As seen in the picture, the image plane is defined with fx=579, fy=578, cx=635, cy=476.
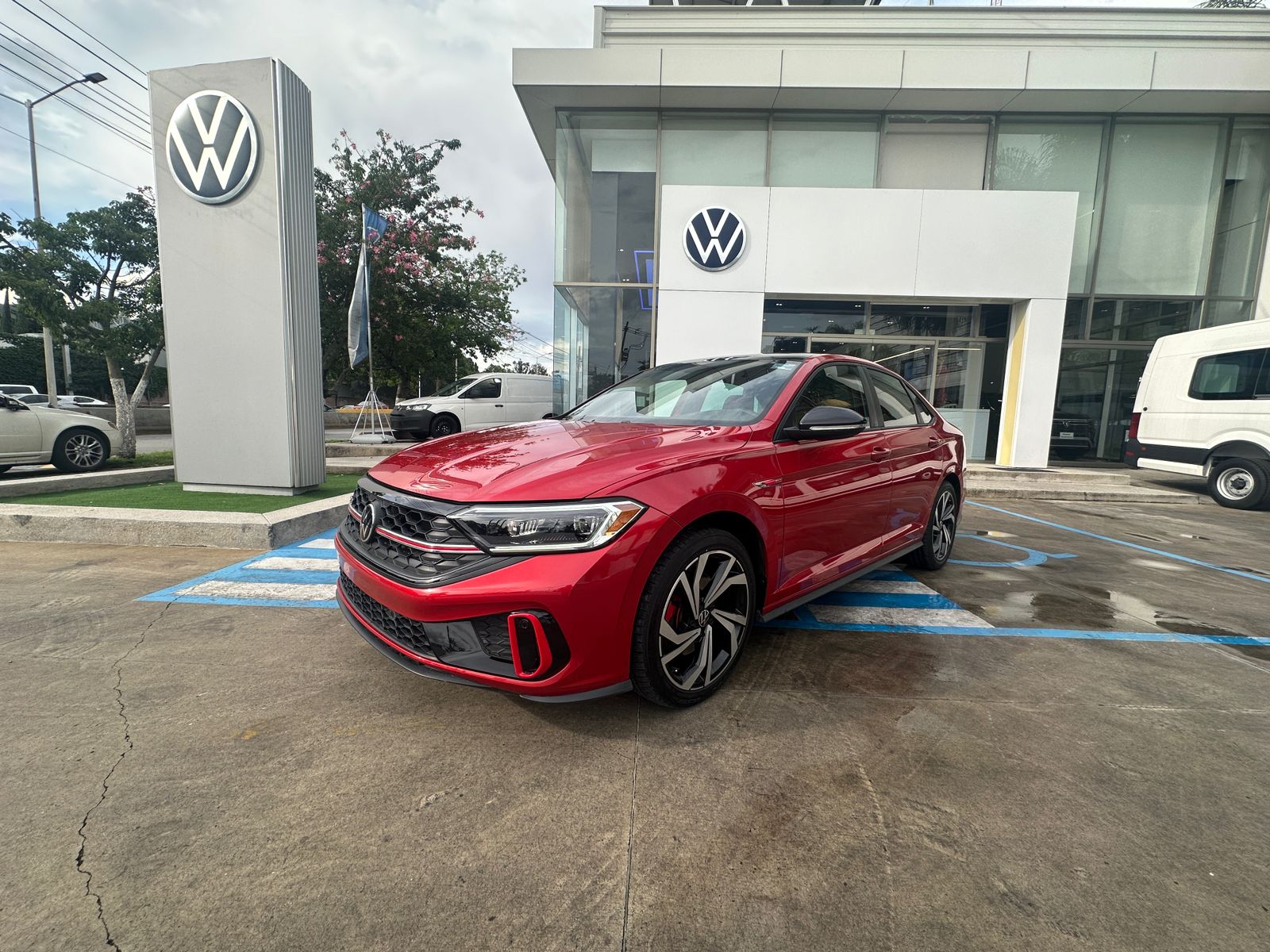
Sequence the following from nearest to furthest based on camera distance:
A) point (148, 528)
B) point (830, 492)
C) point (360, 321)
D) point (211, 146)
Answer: point (830, 492) < point (148, 528) < point (211, 146) < point (360, 321)

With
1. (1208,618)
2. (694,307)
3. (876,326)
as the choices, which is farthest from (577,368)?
(1208,618)

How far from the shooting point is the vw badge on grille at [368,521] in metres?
2.41

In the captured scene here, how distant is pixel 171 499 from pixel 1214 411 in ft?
45.3

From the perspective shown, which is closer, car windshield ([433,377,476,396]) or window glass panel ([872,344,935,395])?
window glass panel ([872,344,935,395])

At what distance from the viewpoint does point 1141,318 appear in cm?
→ 1244

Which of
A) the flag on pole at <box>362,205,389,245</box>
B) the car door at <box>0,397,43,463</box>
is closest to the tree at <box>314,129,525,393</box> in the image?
the flag on pole at <box>362,205,389,245</box>

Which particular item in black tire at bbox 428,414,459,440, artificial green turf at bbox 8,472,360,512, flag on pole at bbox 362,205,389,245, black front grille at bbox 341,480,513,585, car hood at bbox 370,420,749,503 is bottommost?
artificial green turf at bbox 8,472,360,512

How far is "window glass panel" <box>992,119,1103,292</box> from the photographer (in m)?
12.1

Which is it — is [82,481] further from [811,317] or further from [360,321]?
[811,317]

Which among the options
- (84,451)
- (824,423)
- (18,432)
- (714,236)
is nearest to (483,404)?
(714,236)

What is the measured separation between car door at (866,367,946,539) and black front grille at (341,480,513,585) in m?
2.69

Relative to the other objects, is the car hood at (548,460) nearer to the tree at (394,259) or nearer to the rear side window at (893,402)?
the rear side window at (893,402)

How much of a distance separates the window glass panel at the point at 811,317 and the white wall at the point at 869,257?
76 centimetres

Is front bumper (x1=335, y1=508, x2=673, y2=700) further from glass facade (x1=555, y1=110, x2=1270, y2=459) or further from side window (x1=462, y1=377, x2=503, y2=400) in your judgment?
side window (x1=462, y1=377, x2=503, y2=400)
